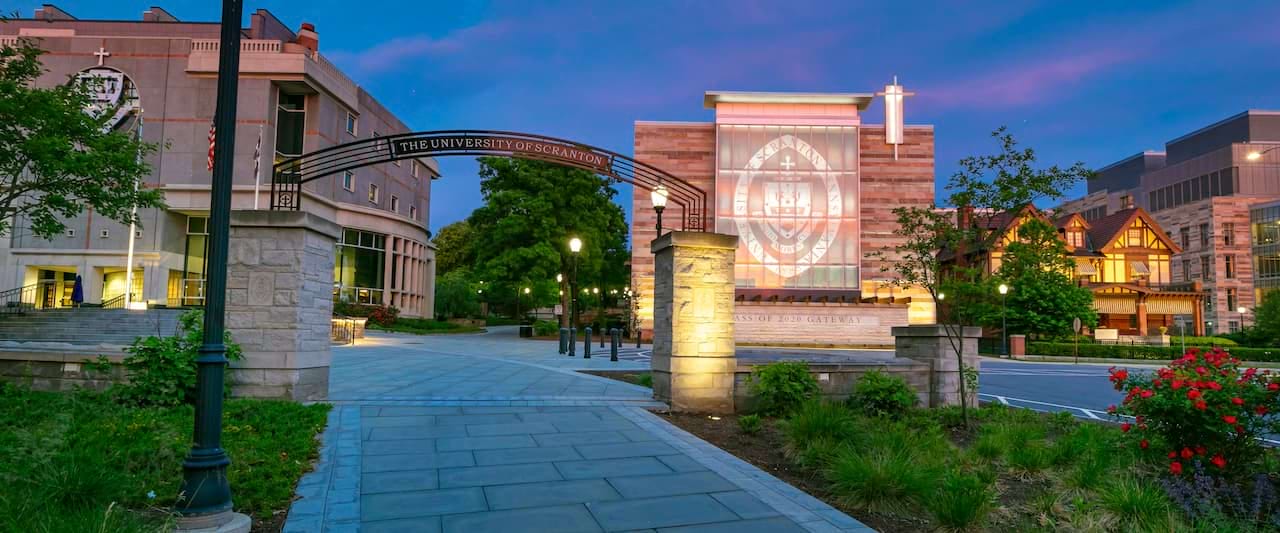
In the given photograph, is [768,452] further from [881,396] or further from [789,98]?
[789,98]

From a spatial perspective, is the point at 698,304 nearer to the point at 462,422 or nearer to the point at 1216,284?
the point at 462,422

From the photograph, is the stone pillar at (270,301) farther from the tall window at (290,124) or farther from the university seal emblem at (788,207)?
the university seal emblem at (788,207)

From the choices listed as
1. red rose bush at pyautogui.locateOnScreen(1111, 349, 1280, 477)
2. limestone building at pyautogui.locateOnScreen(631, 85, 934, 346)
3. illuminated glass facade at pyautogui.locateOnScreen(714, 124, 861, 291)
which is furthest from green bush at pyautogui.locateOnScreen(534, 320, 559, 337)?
red rose bush at pyautogui.locateOnScreen(1111, 349, 1280, 477)

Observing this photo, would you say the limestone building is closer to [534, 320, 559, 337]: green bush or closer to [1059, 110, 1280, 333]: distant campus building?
[534, 320, 559, 337]: green bush

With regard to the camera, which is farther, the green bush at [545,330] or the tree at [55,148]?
the green bush at [545,330]

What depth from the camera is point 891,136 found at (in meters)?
44.8

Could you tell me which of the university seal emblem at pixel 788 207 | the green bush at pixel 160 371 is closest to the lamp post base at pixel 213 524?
the green bush at pixel 160 371

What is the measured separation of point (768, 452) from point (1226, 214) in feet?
253

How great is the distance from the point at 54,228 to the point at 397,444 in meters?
19.8

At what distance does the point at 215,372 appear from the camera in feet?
14.4

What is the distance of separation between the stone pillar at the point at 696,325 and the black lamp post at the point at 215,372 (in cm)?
656

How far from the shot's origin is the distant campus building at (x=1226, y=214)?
60.8m

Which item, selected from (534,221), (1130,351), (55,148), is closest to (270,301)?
(55,148)

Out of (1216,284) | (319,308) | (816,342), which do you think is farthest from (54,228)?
(1216,284)
